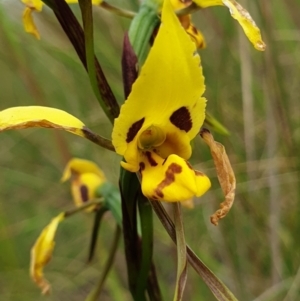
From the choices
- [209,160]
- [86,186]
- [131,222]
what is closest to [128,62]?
[131,222]

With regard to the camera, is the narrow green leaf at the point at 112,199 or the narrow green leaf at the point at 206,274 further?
the narrow green leaf at the point at 112,199

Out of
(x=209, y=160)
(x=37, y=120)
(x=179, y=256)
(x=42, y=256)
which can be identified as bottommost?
(x=209, y=160)

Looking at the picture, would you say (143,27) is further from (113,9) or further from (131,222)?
(131,222)

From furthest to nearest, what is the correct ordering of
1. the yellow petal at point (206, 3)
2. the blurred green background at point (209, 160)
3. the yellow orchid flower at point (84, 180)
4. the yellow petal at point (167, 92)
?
the blurred green background at point (209, 160), the yellow orchid flower at point (84, 180), the yellow petal at point (206, 3), the yellow petal at point (167, 92)

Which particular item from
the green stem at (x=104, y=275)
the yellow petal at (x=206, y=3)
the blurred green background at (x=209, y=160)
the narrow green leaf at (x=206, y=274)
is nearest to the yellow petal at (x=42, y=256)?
the green stem at (x=104, y=275)

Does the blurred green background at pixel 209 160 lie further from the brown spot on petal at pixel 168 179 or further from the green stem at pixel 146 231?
the brown spot on petal at pixel 168 179

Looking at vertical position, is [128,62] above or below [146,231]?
above

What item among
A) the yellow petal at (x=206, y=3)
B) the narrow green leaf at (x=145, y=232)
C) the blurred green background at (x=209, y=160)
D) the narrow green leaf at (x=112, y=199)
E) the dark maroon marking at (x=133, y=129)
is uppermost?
the yellow petal at (x=206, y=3)
